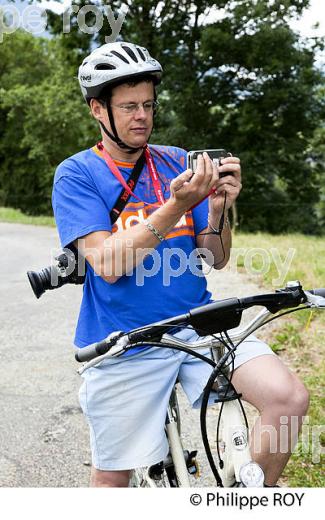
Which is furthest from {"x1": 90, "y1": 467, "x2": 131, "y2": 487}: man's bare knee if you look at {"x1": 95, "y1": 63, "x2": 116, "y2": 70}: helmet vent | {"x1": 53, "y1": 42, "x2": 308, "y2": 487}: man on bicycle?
{"x1": 95, "y1": 63, "x2": 116, "y2": 70}: helmet vent

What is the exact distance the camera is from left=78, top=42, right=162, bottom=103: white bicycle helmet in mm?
2439

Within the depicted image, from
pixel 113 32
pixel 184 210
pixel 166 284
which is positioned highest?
pixel 113 32

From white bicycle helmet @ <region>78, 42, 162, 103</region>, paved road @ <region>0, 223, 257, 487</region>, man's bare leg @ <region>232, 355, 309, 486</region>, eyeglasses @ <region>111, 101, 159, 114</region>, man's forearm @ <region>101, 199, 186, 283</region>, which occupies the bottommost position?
paved road @ <region>0, 223, 257, 487</region>

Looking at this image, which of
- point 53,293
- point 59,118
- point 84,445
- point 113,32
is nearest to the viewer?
point 84,445

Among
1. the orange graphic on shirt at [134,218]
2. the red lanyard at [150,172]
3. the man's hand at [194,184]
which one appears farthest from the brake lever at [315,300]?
the red lanyard at [150,172]

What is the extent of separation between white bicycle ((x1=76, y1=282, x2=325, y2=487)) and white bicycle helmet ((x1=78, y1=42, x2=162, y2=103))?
1007 mm

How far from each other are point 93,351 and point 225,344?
410 mm

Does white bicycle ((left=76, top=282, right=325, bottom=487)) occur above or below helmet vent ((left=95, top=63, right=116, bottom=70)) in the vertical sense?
below

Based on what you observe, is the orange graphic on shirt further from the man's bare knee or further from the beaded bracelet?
the man's bare knee

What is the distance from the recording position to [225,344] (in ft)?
6.61

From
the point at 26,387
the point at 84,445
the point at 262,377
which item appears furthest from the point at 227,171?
the point at 26,387

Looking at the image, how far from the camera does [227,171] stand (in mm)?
2275

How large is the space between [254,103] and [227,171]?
72.6ft

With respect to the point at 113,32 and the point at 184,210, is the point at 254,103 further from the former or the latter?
the point at 184,210
